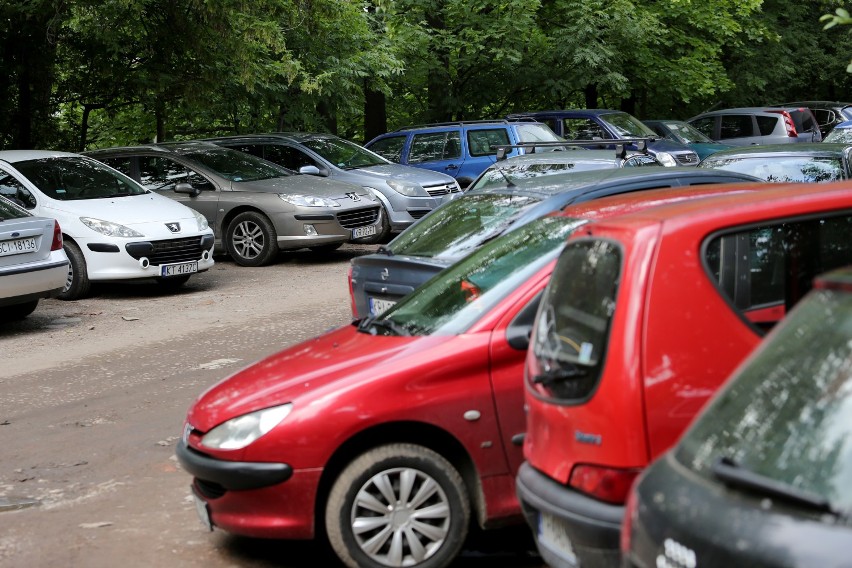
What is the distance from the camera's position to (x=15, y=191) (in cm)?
1427

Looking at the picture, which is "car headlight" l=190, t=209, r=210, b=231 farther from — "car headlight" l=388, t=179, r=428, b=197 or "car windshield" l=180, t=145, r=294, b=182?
"car headlight" l=388, t=179, r=428, b=197

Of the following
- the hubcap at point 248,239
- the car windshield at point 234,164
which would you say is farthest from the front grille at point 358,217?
the car windshield at point 234,164

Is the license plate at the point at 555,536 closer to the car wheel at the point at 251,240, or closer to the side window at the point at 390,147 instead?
the car wheel at the point at 251,240

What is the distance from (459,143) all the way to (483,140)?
0.42 meters

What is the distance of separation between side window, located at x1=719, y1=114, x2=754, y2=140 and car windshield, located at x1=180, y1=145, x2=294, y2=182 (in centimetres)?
1393

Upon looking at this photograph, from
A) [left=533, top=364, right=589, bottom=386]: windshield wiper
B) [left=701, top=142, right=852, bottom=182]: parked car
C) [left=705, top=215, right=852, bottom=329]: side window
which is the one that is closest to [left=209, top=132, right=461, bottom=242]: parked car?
[left=701, top=142, right=852, bottom=182]: parked car

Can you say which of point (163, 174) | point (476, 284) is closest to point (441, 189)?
point (163, 174)

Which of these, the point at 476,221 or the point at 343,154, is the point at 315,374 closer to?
A: the point at 476,221

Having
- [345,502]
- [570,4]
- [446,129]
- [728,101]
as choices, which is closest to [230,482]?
[345,502]

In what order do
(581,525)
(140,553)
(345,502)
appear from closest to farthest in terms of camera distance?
(581,525), (345,502), (140,553)

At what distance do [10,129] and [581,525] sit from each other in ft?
58.8

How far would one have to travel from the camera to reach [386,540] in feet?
17.3

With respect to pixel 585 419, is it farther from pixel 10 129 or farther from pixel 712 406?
pixel 10 129

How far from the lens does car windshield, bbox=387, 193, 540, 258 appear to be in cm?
833
